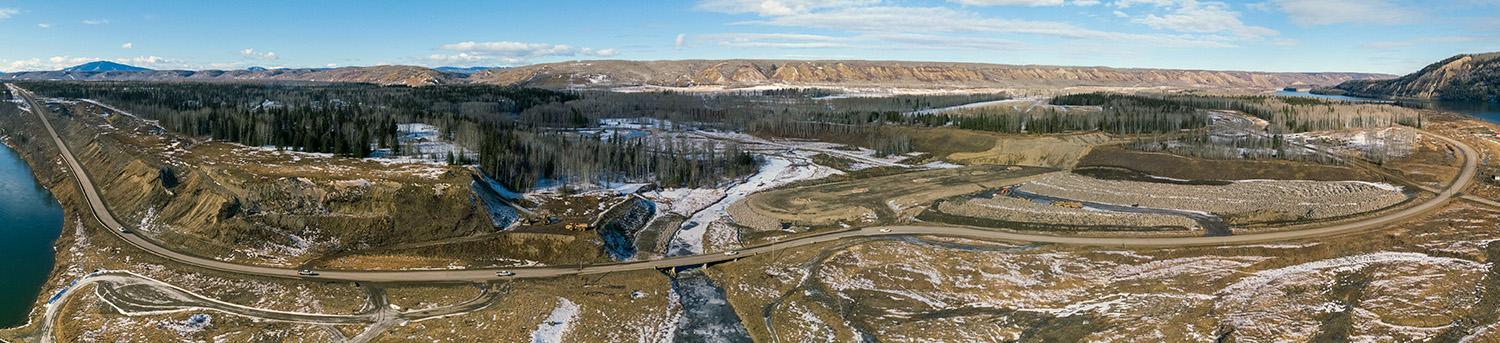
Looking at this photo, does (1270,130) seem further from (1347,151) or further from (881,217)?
(881,217)

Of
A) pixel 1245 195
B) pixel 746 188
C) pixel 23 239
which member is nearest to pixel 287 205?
pixel 23 239

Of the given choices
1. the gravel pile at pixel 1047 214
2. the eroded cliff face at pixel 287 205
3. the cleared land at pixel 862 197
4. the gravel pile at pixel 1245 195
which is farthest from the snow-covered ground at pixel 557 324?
the gravel pile at pixel 1245 195

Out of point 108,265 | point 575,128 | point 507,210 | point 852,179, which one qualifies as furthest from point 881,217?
point 575,128

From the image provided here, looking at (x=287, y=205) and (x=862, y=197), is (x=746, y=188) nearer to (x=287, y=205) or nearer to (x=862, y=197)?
(x=862, y=197)

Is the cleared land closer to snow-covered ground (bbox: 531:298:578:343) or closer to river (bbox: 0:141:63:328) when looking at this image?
snow-covered ground (bbox: 531:298:578:343)

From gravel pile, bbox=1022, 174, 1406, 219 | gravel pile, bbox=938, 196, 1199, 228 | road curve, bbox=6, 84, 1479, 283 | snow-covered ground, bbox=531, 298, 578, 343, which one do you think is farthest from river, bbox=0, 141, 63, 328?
gravel pile, bbox=1022, 174, 1406, 219

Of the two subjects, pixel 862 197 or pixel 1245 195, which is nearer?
pixel 1245 195
